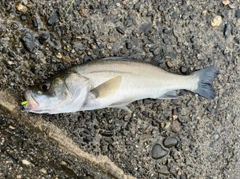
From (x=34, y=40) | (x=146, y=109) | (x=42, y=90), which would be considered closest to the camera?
(x=42, y=90)

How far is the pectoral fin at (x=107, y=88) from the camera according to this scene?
8.32 ft

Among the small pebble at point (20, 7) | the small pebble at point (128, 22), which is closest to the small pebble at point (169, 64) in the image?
the small pebble at point (128, 22)

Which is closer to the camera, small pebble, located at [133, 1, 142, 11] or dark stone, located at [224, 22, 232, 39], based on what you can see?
small pebble, located at [133, 1, 142, 11]

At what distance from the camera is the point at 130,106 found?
2.93 metres

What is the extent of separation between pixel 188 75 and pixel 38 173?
1.73 meters

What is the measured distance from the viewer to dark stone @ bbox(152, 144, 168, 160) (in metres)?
3.01

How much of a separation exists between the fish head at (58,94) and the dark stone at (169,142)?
1.02 m

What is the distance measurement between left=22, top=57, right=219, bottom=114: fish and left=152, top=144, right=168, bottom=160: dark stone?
57 centimetres

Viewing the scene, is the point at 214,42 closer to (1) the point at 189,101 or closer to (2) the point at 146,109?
(1) the point at 189,101

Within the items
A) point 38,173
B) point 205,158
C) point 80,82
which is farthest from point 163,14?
point 38,173

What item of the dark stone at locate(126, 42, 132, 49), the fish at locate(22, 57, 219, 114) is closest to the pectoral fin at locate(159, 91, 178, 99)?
the fish at locate(22, 57, 219, 114)

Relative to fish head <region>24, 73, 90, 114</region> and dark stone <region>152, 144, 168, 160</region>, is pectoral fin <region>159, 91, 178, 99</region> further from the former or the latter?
fish head <region>24, 73, 90, 114</region>

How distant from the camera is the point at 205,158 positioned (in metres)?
3.11

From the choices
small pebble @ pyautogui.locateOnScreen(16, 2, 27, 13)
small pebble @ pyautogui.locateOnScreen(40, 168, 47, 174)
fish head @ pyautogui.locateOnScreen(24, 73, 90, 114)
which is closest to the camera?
fish head @ pyautogui.locateOnScreen(24, 73, 90, 114)
